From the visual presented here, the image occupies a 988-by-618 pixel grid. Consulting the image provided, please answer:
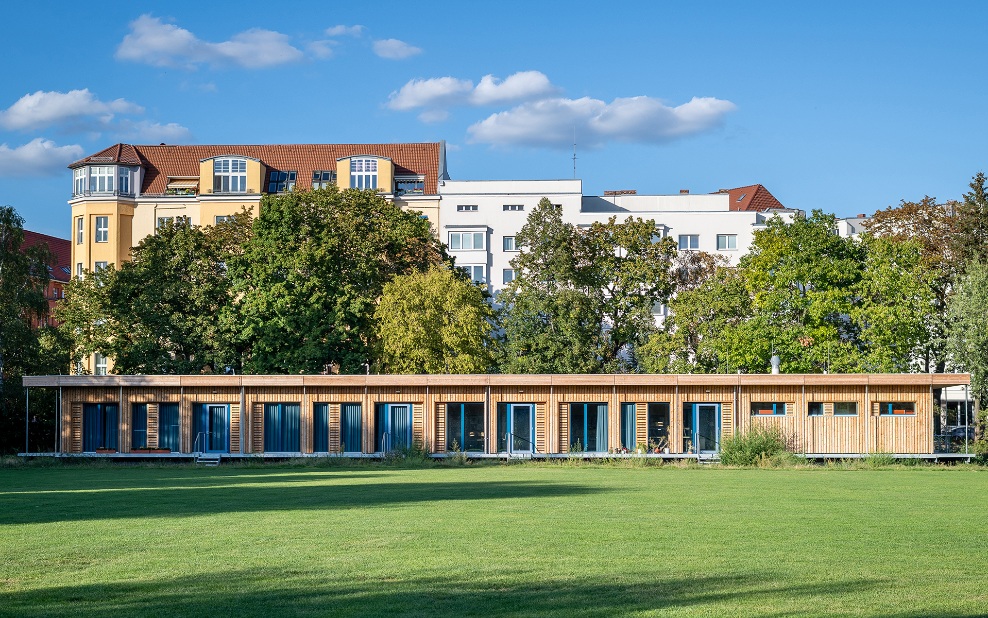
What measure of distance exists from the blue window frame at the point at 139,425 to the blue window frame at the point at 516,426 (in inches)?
612

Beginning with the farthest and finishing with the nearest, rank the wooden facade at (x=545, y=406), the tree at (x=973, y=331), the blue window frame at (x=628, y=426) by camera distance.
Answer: the tree at (x=973, y=331)
the blue window frame at (x=628, y=426)
the wooden facade at (x=545, y=406)

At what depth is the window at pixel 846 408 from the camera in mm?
50631

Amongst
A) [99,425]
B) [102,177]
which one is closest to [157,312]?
[99,425]

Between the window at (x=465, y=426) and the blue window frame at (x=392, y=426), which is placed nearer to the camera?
the window at (x=465, y=426)

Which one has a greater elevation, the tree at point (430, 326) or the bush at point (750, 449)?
the tree at point (430, 326)

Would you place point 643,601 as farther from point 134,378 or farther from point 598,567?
point 134,378

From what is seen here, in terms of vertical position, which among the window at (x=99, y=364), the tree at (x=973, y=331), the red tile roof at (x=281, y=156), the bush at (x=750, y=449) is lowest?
the bush at (x=750, y=449)

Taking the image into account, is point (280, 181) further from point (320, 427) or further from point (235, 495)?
point (235, 495)

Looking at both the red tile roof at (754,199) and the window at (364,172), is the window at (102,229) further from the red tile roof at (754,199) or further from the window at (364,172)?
the red tile roof at (754,199)

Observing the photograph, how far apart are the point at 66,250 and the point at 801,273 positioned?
267ft

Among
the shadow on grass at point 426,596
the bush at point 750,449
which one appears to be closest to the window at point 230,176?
the bush at point 750,449

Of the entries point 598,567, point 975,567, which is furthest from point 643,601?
point 975,567

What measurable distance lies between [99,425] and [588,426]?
2148 centimetres

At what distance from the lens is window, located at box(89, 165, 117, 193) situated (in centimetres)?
8512
